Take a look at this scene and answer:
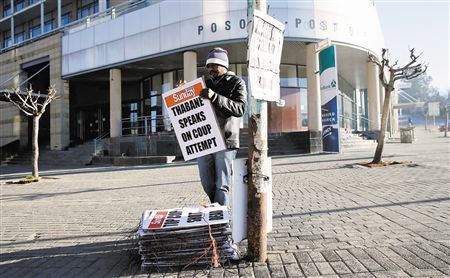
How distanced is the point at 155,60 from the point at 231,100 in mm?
17985

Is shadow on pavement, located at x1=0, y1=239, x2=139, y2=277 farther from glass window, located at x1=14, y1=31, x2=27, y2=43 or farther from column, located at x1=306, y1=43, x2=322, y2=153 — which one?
glass window, located at x1=14, y1=31, x2=27, y2=43

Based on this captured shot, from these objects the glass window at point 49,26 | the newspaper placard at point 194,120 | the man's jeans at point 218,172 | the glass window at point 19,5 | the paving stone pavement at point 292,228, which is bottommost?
the paving stone pavement at point 292,228

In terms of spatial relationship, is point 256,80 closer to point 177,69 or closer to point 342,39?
point 342,39

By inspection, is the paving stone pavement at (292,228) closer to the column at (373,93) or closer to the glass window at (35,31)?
the column at (373,93)

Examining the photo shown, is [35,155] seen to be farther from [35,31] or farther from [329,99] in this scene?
[35,31]

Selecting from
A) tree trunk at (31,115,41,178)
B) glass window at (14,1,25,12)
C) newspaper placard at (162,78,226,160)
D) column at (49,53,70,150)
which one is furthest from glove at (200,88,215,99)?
glass window at (14,1,25,12)

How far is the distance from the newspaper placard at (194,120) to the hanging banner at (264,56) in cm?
58

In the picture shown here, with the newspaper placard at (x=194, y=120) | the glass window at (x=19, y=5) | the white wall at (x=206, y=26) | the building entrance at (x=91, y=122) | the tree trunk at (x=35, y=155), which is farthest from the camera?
the glass window at (x=19, y=5)

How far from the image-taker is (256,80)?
3184 mm

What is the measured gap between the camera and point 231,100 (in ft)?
11.7

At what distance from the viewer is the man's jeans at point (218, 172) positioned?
3779mm

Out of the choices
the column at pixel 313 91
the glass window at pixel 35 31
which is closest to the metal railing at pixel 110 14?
the glass window at pixel 35 31

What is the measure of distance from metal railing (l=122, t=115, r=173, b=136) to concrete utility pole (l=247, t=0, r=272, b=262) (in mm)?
16941

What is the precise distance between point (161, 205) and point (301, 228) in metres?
2.86
